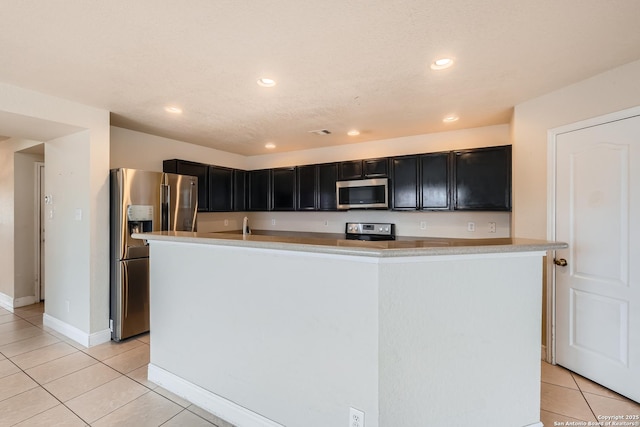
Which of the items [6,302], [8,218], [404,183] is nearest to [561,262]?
[404,183]

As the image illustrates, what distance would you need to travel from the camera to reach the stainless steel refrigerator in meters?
3.16

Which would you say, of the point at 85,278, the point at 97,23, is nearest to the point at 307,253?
the point at 97,23

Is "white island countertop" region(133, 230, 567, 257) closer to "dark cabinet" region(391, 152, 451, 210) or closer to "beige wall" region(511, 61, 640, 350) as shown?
"beige wall" region(511, 61, 640, 350)

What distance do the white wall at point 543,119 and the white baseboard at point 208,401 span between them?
2781 millimetres

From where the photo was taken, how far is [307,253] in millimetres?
1633

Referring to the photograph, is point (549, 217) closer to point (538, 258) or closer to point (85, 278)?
point (538, 258)

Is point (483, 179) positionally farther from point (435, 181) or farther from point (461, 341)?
point (461, 341)

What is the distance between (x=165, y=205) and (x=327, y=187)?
2209 millimetres

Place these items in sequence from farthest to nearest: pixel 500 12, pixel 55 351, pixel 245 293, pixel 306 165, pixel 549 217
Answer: pixel 306 165 → pixel 55 351 → pixel 549 217 → pixel 245 293 → pixel 500 12

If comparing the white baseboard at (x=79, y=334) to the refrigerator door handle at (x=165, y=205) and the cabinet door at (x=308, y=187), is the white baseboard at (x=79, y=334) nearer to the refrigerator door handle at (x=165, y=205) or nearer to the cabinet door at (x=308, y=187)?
the refrigerator door handle at (x=165, y=205)

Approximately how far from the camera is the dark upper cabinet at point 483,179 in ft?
11.0

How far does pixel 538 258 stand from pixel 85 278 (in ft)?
13.0

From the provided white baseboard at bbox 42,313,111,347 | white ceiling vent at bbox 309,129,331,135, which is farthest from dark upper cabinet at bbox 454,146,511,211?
white baseboard at bbox 42,313,111,347

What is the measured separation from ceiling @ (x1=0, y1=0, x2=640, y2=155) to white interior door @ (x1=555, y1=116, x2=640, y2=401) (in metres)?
0.59
